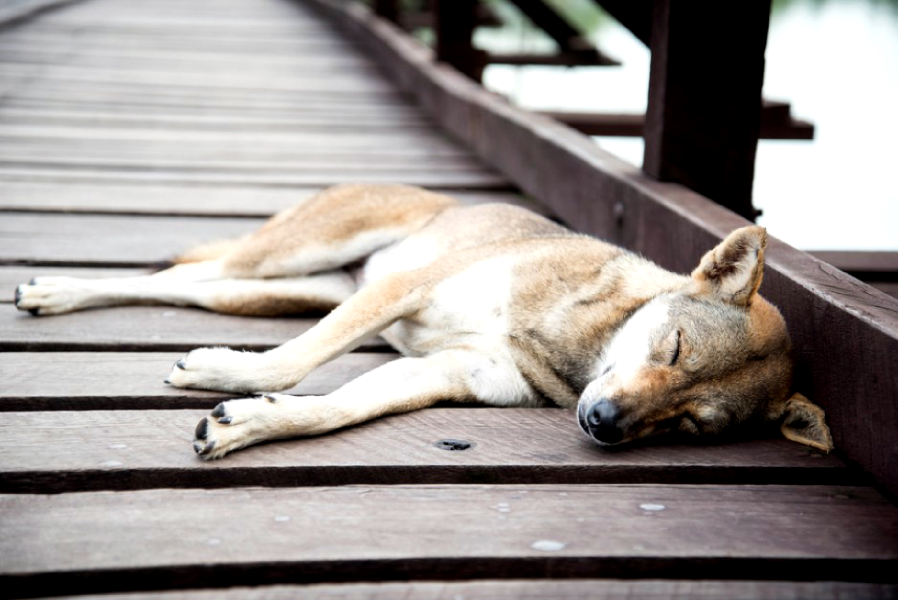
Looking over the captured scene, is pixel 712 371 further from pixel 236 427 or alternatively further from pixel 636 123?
pixel 636 123

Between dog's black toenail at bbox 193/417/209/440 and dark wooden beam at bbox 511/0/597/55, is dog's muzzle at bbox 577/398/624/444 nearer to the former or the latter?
dog's black toenail at bbox 193/417/209/440

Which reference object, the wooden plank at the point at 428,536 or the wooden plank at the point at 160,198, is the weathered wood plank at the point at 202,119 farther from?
the wooden plank at the point at 428,536

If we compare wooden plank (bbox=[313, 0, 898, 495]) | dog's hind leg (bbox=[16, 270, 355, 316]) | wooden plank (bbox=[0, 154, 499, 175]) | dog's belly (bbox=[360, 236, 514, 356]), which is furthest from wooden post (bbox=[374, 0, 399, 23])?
dog's belly (bbox=[360, 236, 514, 356])

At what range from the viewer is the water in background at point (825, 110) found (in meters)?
6.29

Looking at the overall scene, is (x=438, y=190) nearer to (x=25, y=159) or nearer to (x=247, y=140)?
(x=247, y=140)

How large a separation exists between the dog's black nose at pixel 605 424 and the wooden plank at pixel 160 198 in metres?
2.39

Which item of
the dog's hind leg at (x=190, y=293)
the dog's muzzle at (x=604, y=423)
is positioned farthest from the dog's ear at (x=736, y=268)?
the dog's hind leg at (x=190, y=293)

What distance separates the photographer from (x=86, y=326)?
2787 mm

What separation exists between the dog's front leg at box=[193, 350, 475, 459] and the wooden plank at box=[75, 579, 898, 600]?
1.57ft

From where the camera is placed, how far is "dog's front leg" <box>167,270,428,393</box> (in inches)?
90.8

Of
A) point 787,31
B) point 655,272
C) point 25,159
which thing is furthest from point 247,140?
point 787,31

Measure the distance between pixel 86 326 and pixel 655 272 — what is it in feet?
5.51

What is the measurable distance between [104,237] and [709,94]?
7.75 ft

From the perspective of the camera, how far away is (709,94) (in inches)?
117
